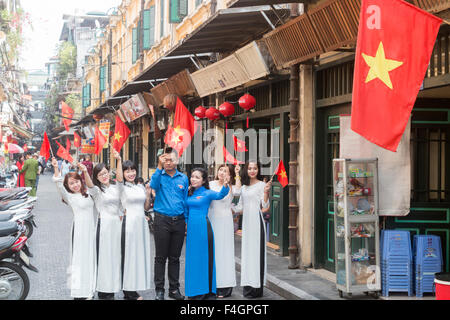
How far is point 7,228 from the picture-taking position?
789 cm

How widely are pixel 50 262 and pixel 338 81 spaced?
5.75 meters

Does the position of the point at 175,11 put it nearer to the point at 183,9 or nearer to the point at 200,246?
the point at 183,9

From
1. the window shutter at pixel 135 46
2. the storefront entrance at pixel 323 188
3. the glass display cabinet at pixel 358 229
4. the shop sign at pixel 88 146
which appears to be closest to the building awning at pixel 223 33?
the storefront entrance at pixel 323 188

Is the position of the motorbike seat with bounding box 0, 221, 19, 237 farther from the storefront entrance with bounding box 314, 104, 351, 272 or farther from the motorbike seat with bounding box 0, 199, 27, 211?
the storefront entrance with bounding box 314, 104, 351, 272

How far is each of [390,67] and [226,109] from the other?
27.5 feet

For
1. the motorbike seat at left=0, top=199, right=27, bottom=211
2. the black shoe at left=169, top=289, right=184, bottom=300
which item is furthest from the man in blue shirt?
the motorbike seat at left=0, top=199, right=27, bottom=211

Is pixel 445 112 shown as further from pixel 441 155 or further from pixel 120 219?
pixel 120 219

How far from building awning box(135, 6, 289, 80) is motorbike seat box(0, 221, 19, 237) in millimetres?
4556

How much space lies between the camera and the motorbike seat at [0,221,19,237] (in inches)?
310

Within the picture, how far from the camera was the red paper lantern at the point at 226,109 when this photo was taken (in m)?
13.4

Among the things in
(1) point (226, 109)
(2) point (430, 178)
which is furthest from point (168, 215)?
(1) point (226, 109)

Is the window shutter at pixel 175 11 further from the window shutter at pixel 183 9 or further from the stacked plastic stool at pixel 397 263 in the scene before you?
the stacked plastic stool at pixel 397 263

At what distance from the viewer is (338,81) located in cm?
937

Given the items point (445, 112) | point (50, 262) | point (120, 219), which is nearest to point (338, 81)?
point (445, 112)
